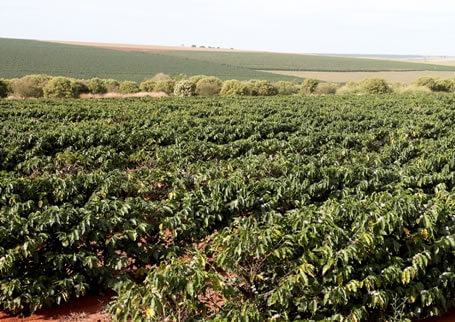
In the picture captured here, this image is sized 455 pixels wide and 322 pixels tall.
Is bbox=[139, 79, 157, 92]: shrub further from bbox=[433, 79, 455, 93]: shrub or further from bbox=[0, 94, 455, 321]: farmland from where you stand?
bbox=[0, 94, 455, 321]: farmland

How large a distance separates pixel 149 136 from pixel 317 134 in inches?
226

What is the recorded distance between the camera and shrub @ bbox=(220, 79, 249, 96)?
42.3 meters

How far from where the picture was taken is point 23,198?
7.08 m

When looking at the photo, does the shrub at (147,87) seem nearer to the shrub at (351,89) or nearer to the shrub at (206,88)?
the shrub at (206,88)

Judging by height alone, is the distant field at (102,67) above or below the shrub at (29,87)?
above

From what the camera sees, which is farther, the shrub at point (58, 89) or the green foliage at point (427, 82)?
the green foliage at point (427, 82)

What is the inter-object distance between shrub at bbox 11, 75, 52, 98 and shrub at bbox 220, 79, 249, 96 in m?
18.6

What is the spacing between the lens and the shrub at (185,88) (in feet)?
143

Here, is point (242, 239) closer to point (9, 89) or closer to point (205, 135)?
point (205, 135)

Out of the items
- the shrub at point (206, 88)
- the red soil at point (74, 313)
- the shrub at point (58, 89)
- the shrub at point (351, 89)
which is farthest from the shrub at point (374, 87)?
the red soil at point (74, 313)

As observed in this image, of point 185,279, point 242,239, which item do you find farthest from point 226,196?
point 185,279

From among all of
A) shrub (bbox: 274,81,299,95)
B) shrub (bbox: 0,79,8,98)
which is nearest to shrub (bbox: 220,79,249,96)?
shrub (bbox: 274,81,299,95)

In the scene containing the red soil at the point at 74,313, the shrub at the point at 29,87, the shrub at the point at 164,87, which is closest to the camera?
the red soil at the point at 74,313

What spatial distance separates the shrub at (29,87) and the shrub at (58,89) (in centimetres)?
145
